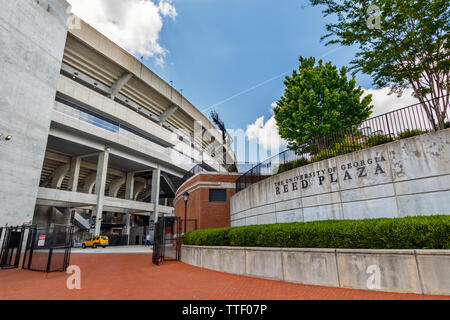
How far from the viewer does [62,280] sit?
9672 millimetres

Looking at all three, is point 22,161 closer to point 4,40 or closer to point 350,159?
point 4,40

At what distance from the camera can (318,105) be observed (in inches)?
826

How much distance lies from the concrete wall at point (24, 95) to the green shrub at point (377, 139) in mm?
30270

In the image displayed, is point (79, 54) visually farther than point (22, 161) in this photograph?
Yes

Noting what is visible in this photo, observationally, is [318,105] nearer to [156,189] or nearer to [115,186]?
A: [156,189]

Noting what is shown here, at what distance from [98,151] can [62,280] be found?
115ft

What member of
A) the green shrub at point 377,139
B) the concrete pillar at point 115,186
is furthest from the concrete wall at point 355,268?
the concrete pillar at point 115,186

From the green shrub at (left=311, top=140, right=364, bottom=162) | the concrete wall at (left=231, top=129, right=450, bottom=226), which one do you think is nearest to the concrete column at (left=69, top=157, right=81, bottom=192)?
the concrete wall at (left=231, top=129, right=450, bottom=226)

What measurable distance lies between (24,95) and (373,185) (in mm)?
32226

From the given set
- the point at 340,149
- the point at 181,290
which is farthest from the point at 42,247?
Answer: the point at 340,149

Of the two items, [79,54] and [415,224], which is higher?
[79,54]

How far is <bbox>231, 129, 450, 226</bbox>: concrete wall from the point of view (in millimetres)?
8398
